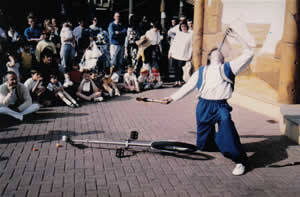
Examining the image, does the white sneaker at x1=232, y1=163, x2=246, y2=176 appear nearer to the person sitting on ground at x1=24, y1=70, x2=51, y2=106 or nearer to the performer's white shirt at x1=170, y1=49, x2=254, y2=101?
the performer's white shirt at x1=170, y1=49, x2=254, y2=101

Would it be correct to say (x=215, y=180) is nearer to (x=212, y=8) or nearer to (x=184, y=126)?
(x=184, y=126)

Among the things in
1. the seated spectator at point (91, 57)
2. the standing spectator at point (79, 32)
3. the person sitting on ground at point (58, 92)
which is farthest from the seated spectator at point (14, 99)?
the standing spectator at point (79, 32)

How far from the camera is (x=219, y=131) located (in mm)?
5352

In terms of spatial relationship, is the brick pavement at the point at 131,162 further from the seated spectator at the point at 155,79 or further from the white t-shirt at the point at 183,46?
the white t-shirt at the point at 183,46

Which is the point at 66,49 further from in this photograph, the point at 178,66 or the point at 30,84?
the point at 178,66

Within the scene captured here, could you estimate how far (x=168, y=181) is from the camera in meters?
4.70

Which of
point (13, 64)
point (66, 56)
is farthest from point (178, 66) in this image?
point (13, 64)

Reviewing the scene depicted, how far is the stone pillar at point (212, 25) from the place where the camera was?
9.66 meters

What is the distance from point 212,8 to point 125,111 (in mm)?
3772

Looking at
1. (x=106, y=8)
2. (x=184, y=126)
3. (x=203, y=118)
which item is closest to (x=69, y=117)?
(x=184, y=126)

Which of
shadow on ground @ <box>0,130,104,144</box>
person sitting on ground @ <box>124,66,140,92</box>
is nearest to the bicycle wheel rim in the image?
shadow on ground @ <box>0,130,104,144</box>

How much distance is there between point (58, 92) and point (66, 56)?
2644 mm

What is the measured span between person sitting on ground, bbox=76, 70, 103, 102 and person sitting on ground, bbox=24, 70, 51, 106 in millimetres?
943

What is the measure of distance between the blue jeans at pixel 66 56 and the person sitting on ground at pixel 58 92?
224cm
